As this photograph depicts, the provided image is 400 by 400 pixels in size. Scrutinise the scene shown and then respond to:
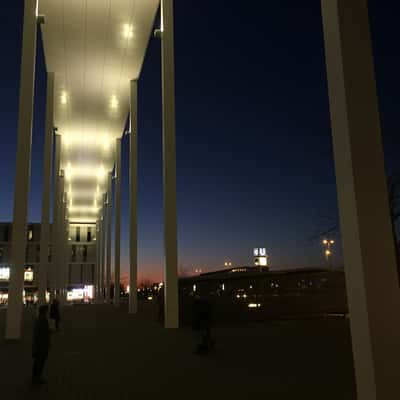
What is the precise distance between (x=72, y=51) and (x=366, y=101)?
19177mm

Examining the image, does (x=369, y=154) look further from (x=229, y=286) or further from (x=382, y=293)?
(x=229, y=286)

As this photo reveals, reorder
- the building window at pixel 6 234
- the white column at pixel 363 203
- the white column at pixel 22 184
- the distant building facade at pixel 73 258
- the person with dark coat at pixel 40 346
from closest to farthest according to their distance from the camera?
1. the white column at pixel 363 203
2. the person with dark coat at pixel 40 346
3. the white column at pixel 22 184
4. the distant building facade at pixel 73 258
5. the building window at pixel 6 234

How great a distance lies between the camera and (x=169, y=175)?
15.0 meters

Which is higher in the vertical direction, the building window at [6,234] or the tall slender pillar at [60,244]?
the building window at [6,234]

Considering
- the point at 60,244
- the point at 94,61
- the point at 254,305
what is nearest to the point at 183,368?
the point at 254,305

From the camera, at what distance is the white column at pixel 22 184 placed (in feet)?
43.8

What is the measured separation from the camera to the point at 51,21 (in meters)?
18.4

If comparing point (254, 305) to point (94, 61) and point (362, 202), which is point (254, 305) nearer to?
point (94, 61)

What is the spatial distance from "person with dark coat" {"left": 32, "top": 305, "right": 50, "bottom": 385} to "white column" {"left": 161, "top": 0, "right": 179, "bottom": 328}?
22.5ft

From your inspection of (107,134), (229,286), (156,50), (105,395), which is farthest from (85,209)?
(105,395)

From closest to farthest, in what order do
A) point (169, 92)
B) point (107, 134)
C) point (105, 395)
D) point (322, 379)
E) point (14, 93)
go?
point (105, 395)
point (322, 379)
point (169, 92)
point (14, 93)
point (107, 134)

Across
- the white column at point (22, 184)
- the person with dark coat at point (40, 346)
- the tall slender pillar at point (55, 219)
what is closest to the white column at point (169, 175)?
the white column at point (22, 184)

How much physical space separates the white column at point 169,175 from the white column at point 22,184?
4157mm

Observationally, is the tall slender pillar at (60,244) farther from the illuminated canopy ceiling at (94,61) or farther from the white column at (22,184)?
the white column at (22,184)
